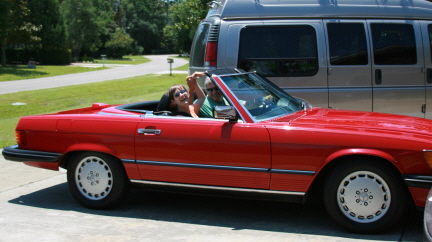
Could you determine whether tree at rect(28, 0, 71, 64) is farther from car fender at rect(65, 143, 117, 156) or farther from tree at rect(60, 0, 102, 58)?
car fender at rect(65, 143, 117, 156)

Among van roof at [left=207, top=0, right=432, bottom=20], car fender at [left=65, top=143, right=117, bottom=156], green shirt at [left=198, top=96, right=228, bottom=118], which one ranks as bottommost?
car fender at [left=65, top=143, right=117, bottom=156]

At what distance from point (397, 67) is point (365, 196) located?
3.61m

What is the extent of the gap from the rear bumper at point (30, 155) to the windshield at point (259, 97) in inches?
74.9

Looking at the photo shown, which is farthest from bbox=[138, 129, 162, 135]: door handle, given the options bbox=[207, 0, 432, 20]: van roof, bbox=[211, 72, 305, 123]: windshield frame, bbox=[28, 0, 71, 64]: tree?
bbox=[28, 0, 71, 64]: tree

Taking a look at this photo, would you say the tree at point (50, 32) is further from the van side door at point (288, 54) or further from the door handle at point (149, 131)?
the door handle at point (149, 131)

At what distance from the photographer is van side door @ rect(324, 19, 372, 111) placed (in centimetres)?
728

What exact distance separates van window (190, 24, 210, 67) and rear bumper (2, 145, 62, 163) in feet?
9.95

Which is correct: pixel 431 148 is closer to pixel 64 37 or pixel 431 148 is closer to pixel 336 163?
pixel 336 163

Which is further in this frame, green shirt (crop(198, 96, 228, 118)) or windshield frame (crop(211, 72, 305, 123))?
green shirt (crop(198, 96, 228, 118))

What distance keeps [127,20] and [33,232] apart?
352 ft

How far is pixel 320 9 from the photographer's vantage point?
7383mm

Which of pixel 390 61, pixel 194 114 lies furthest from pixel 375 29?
pixel 194 114

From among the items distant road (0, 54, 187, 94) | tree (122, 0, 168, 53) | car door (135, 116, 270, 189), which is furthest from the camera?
tree (122, 0, 168, 53)

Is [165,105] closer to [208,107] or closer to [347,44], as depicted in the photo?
[208,107]
